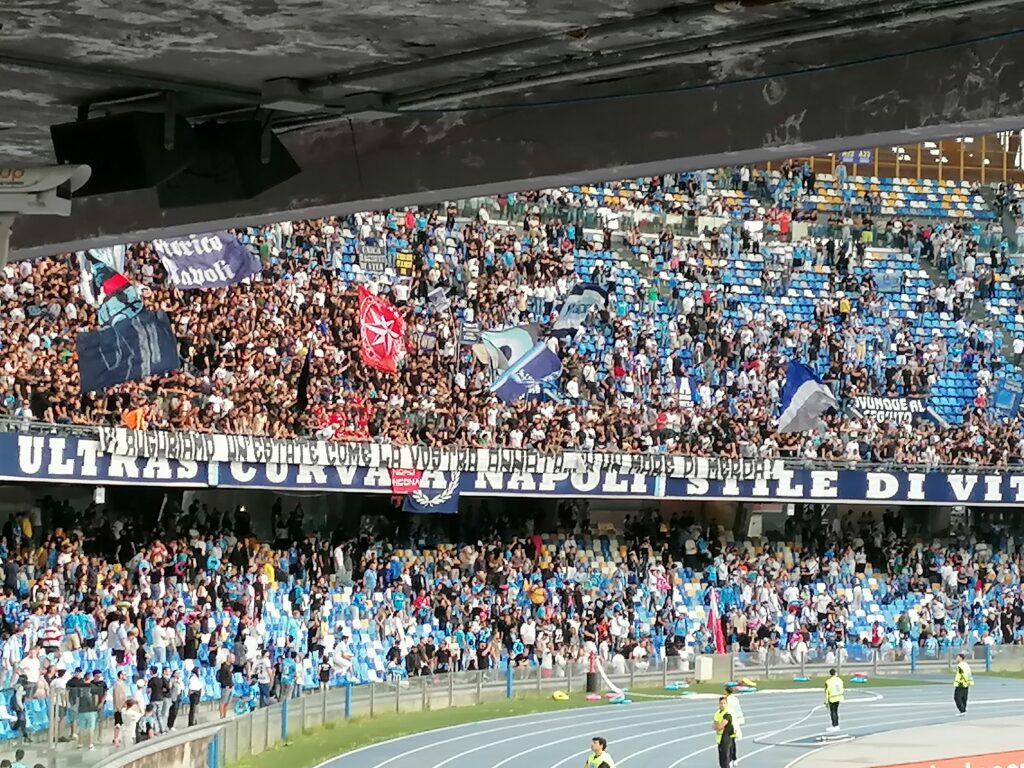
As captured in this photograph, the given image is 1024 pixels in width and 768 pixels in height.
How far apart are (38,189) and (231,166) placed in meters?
0.84

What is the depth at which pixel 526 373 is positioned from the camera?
32.4m

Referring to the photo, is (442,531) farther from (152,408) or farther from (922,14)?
(922,14)

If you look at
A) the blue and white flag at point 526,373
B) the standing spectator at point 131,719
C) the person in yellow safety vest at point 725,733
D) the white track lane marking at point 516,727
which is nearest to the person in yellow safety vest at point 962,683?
the white track lane marking at point 516,727

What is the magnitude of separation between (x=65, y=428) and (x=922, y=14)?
21097 millimetres

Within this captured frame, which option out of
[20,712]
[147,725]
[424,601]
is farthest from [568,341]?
[20,712]

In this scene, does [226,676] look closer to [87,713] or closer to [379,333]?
[87,713]

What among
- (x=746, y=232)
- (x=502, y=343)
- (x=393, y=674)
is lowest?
(x=393, y=674)

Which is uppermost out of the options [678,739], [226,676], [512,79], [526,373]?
[526,373]

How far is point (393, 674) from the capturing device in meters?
28.8

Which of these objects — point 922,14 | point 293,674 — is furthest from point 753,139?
point 293,674

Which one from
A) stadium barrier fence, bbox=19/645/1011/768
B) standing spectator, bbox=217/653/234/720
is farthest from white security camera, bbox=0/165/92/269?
standing spectator, bbox=217/653/234/720

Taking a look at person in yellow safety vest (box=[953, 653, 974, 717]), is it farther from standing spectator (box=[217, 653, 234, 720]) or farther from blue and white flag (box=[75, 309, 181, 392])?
blue and white flag (box=[75, 309, 181, 392])

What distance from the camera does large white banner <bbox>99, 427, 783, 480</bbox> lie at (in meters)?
27.1

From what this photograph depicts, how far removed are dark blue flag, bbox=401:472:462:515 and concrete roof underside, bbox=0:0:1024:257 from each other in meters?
22.5
